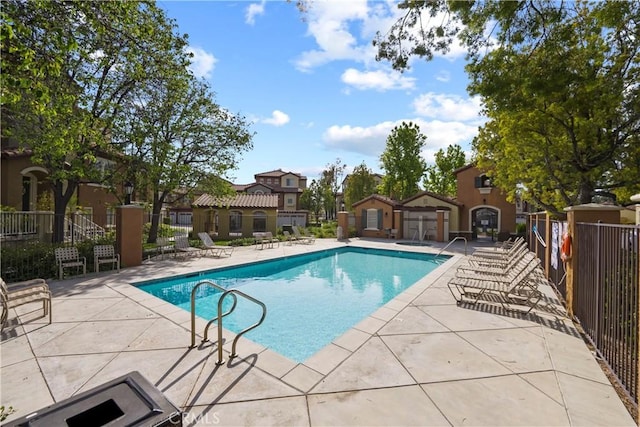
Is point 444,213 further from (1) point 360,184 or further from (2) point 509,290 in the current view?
(2) point 509,290

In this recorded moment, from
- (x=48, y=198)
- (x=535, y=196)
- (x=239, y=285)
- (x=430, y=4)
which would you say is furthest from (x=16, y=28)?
(x=535, y=196)

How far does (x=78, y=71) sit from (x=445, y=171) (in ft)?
118

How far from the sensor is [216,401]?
341 cm

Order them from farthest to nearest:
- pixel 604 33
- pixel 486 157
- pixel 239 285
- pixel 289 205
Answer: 1. pixel 289 205
2. pixel 486 157
3. pixel 239 285
4. pixel 604 33

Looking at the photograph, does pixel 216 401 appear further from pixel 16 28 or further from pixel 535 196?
pixel 535 196

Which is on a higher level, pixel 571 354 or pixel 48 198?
pixel 48 198

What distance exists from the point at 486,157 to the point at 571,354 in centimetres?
1349

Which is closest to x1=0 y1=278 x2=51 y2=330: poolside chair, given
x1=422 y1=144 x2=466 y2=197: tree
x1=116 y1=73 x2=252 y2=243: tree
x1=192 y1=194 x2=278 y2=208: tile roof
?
x1=116 y1=73 x2=252 y2=243: tree

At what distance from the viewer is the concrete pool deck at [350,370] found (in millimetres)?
3250

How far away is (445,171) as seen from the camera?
3759 centimetres

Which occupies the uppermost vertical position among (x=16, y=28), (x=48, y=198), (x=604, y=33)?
(x=604, y=33)

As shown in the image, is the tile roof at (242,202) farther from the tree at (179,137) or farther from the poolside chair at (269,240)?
the poolside chair at (269,240)

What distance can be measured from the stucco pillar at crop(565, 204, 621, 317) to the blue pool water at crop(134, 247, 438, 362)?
4.45m

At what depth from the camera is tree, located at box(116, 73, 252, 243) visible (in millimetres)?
14719
